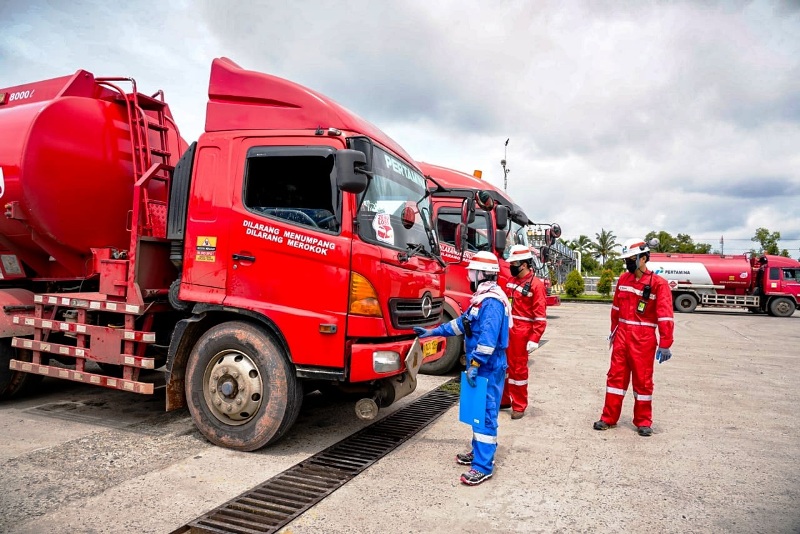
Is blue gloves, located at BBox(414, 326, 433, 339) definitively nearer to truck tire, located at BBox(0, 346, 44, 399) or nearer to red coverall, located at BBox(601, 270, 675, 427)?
red coverall, located at BBox(601, 270, 675, 427)

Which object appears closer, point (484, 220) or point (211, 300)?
point (211, 300)

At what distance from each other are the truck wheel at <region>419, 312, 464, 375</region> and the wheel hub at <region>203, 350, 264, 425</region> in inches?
135

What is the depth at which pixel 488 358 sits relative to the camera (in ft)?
12.8

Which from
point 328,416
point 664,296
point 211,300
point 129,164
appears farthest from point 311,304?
point 664,296

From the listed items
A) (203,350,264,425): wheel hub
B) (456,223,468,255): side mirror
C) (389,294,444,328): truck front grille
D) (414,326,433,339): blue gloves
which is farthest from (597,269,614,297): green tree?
(203,350,264,425): wheel hub

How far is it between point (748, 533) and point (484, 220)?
5.24 metres

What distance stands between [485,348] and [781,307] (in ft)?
79.0

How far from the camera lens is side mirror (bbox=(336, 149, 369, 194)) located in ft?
12.9

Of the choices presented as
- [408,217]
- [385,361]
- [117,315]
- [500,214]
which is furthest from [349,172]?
[500,214]

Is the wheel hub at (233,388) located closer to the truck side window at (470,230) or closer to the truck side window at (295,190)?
the truck side window at (295,190)

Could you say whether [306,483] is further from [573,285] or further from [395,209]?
[573,285]

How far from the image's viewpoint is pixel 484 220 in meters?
7.81

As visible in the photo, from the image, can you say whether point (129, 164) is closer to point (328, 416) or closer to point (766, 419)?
point (328, 416)

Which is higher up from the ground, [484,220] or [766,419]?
[484,220]
